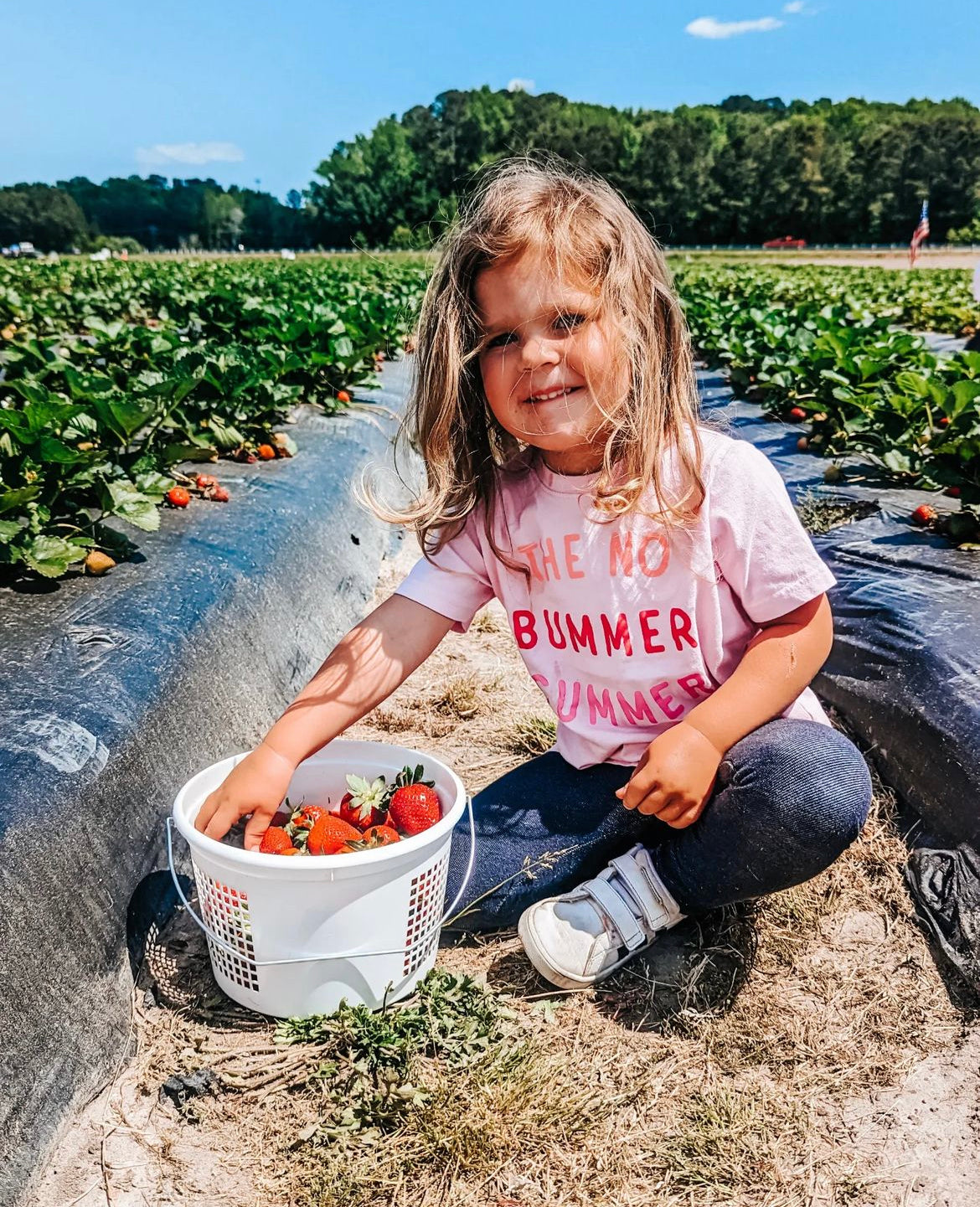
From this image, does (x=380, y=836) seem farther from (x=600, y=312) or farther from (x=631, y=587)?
(x=600, y=312)

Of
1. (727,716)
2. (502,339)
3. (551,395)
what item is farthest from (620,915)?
(502,339)

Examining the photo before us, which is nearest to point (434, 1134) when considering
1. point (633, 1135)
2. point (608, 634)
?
point (633, 1135)

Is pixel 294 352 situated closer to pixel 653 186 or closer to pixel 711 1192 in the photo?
pixel 711 1192

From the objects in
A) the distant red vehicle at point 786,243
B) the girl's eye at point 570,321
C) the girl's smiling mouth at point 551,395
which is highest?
the girl's eye at point 570,321

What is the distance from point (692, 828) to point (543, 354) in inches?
36.9

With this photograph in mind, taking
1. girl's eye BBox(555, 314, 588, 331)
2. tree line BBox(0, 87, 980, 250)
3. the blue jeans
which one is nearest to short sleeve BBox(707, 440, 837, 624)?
the blue jeans

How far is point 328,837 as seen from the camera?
1775 millimetres

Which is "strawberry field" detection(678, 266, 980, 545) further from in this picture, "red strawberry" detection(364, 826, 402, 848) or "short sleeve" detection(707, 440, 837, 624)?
"red strawberry" detection(364, 826, 402, 848)

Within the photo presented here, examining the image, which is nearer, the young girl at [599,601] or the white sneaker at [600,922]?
the young girl at [599,601]

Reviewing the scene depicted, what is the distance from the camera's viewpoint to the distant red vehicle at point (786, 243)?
6688 centimetres

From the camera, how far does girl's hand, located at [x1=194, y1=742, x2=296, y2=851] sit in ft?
5.72

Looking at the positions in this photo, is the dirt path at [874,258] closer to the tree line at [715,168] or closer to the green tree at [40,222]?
the tree line at [715,168]

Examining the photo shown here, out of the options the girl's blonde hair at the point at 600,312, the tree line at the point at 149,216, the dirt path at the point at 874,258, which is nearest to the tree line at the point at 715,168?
the tree line at the point at 149,216

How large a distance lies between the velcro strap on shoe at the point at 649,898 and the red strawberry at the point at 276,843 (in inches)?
26.2
